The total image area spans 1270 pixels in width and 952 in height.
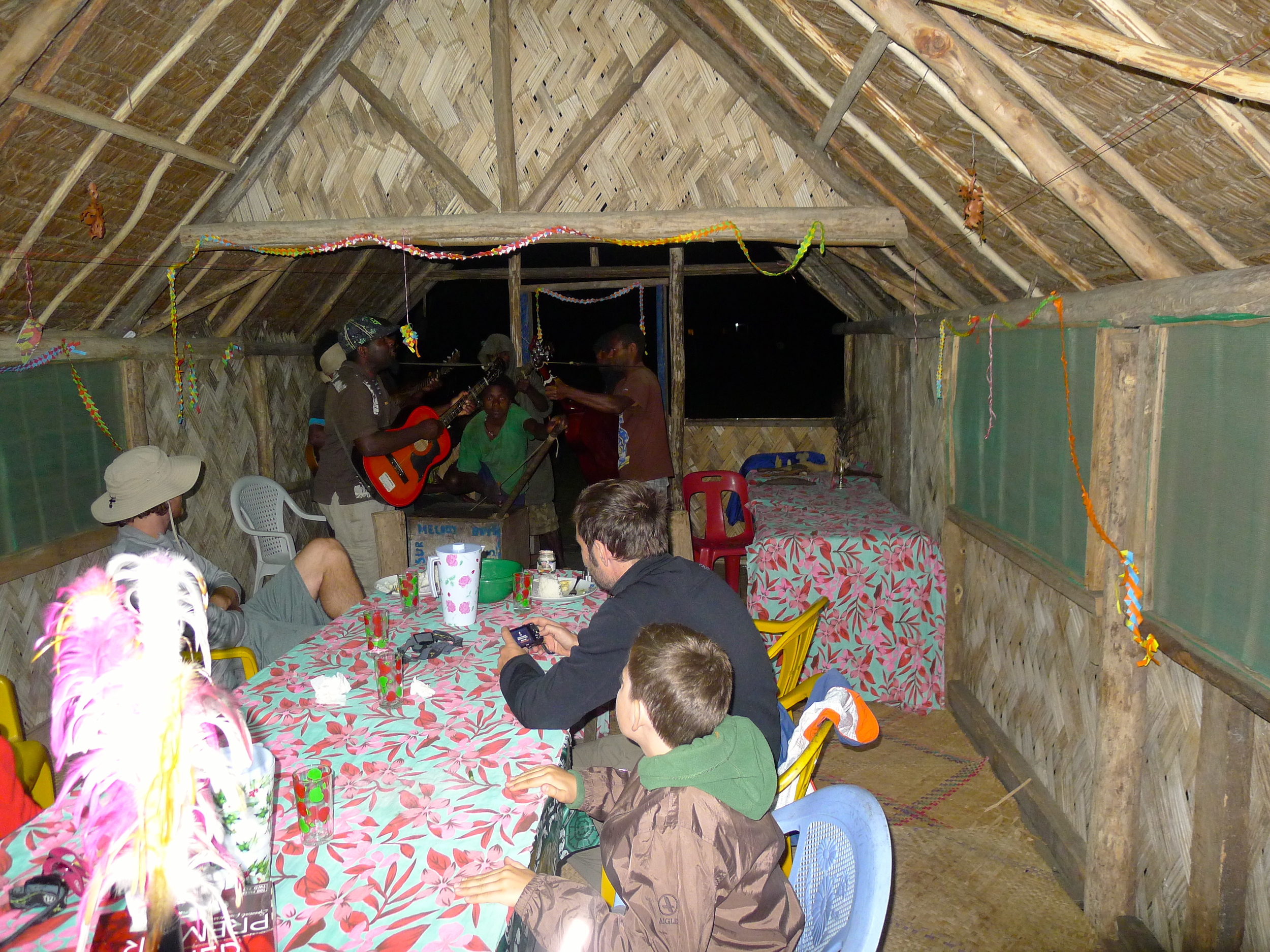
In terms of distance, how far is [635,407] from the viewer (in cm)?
541

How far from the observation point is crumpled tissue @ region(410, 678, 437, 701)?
6.92ft

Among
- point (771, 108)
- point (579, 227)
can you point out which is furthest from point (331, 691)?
point (771, 108)

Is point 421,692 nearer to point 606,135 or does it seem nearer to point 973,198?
point 973,198

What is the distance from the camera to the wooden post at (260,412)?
6.22 m

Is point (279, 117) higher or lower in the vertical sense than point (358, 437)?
higher

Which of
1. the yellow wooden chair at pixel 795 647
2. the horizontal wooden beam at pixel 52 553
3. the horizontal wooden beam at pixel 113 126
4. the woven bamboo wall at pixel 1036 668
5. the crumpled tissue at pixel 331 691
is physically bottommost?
the woven bamboo wall at pixel 1036 668

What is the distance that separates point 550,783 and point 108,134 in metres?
3.22

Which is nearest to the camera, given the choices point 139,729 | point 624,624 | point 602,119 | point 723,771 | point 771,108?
point 139,729

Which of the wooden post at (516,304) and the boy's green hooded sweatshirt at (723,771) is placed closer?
the boy's green hooded sweatshirt at (723,771)

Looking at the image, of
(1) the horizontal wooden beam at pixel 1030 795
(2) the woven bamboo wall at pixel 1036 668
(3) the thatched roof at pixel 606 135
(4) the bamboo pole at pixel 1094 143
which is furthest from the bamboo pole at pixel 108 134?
(1) the horizontal wooden beam at pixel 1030 795

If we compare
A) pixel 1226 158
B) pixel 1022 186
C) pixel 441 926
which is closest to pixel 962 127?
pixel 1022 186

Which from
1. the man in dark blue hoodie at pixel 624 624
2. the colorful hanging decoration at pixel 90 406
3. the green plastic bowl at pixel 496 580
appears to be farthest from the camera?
the colorful hanging decoration at pixel 90 406

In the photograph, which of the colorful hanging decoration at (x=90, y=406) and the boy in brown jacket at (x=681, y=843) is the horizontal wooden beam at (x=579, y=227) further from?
the boy in brown jacket at (x=681, y=843)

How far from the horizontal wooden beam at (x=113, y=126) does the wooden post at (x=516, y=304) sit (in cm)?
253
